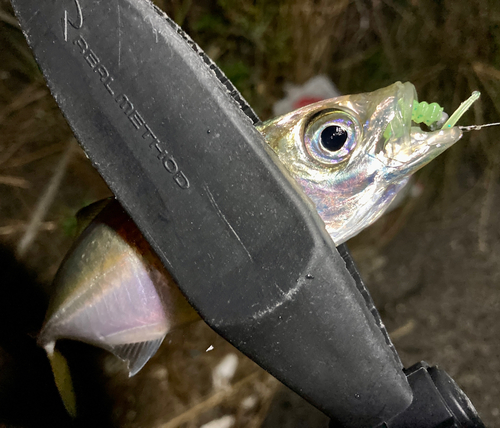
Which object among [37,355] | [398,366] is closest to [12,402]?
[37,355]

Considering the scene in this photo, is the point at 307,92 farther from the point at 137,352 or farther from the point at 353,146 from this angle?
the point at 137,352

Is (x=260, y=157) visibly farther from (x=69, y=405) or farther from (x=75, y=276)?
(x=69, y=405)

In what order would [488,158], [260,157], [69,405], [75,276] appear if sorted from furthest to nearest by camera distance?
[488,158]
[69,405]
[75,276]
[260,157]

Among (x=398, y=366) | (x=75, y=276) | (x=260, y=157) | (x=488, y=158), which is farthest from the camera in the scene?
(x=488, y=158)

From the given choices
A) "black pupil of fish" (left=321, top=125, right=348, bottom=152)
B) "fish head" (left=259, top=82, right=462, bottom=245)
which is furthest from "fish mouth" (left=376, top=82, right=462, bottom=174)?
"black pupil of fish" (left=321, top=125, right=348, bottom=152)

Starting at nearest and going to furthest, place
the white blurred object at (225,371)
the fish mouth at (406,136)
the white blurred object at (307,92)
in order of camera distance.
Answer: the fish mouth at (406,136) < the white blurred object at (225,371) < the white blurred object at (307,92)

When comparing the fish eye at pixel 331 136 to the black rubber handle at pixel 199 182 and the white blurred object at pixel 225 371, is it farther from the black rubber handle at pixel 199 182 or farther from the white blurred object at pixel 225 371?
the white blurred object at pixel 225 371

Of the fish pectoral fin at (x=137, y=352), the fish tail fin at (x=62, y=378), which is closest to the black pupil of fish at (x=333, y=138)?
the fish pectoral fin at (x=137, y=352)
